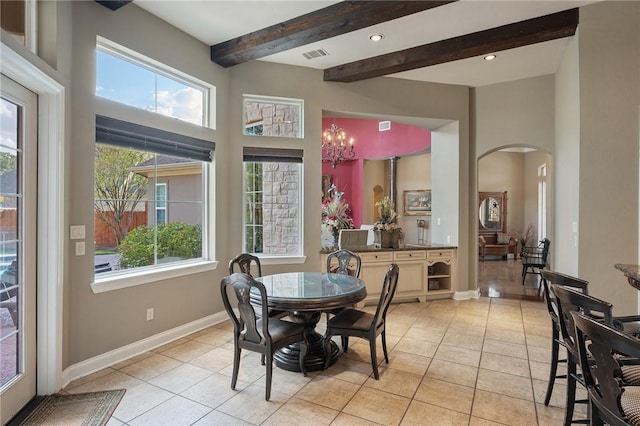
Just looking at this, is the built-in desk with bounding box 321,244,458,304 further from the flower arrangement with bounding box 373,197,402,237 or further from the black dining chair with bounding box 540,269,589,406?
the black dining chair with bounding box 540,269,589,406

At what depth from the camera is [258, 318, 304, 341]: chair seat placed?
8.52 ft

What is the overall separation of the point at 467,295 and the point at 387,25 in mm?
4207

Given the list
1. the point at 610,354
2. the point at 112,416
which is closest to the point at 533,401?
the point at 610,354

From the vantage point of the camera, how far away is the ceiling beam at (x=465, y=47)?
3.57m

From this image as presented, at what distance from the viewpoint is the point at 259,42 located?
375cm

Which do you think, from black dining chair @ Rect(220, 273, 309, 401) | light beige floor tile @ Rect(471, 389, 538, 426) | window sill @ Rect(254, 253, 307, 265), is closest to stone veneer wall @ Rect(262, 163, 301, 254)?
window sill @ Rect(254, 253, 307, 265)

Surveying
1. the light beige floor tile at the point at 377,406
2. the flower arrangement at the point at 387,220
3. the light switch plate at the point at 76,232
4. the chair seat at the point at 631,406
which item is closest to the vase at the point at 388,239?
the flower arrangement at the point at 387,220

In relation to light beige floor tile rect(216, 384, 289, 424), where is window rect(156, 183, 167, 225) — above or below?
above

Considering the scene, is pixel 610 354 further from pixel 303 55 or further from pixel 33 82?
pixel 303 55

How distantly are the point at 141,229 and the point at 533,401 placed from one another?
149 inches

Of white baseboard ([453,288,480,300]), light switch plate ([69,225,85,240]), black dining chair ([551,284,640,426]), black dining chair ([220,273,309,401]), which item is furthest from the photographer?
white baseboard ([453,288,480,300])

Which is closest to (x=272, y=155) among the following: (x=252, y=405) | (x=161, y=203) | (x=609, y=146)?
(x=161, y=203)

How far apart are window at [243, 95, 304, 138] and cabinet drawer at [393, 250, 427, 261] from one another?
2.29 metres

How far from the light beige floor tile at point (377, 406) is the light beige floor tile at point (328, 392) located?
0.20 ft
